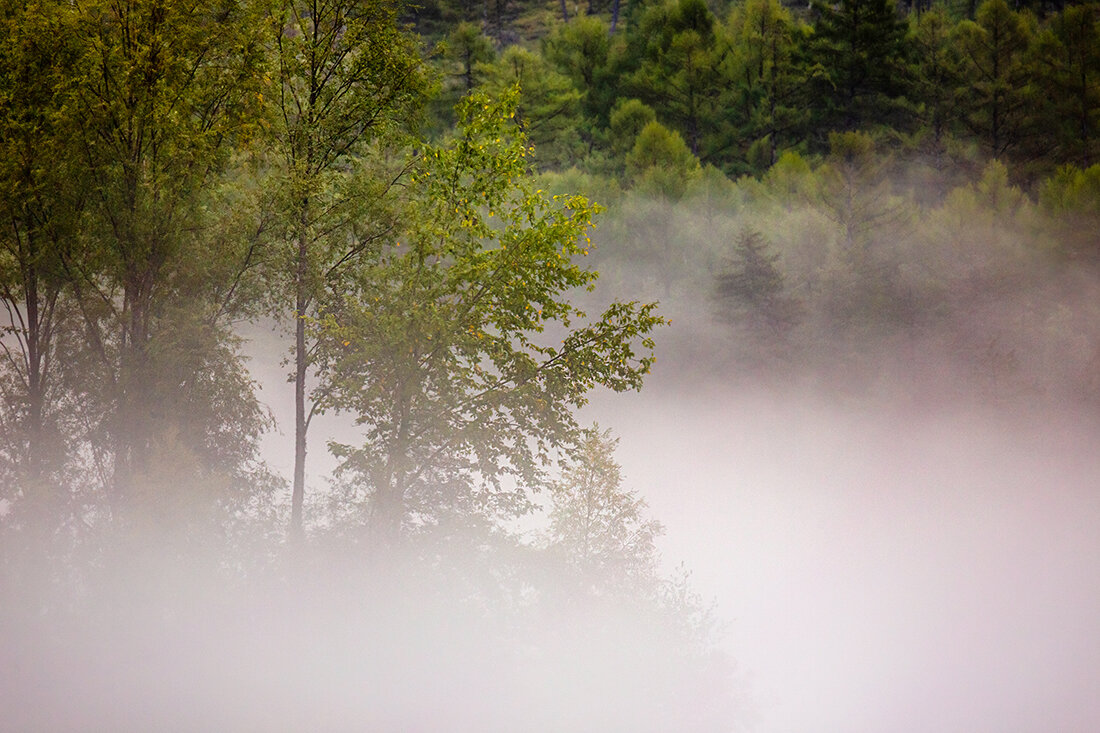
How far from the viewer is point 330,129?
16609 millimetres

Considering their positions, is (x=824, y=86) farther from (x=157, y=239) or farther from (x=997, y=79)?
(x=157, y=239)

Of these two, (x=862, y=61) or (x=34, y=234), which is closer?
(x=34, y=234)

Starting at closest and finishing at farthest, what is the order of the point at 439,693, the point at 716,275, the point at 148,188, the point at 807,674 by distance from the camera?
the point at 148,188 < the point at 439,693 < the point at 807,674 < the point at 716,275

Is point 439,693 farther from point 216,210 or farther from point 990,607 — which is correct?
point 990,607

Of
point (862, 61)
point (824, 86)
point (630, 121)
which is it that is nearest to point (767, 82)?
point (824, 86)

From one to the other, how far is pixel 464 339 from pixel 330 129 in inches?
170

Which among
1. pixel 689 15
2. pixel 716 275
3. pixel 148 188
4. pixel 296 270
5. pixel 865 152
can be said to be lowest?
pixel 296 270

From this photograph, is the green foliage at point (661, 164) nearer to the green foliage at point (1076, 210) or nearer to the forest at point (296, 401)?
the green foliage at point (1076, 210)

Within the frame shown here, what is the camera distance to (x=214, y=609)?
1616 centimetres

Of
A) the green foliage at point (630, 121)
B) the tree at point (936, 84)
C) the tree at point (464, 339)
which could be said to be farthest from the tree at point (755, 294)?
the tree at point (464, 339)

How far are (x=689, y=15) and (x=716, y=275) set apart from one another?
11975 mm

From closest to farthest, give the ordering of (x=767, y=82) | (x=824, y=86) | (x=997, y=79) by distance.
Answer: (x=997, y=79), (x=824, y=86), (x=767, y=82)

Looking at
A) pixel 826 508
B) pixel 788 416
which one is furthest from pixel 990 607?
pixel 788 416

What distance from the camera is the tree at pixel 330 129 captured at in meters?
16.0
